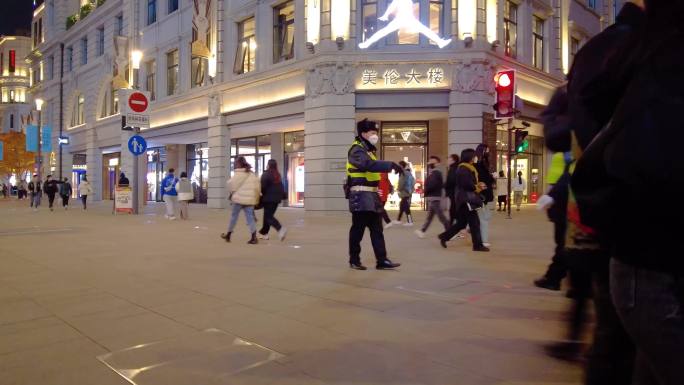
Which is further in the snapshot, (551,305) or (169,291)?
(169,291)

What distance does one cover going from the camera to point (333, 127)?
18562 millimetres

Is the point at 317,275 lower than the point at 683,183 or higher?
lower

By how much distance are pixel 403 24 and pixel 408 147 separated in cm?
472

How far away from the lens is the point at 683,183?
144 cm

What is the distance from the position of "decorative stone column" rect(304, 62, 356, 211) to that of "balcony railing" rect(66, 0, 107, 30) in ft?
73.9

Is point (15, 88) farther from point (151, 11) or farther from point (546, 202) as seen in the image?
point (546, 202)

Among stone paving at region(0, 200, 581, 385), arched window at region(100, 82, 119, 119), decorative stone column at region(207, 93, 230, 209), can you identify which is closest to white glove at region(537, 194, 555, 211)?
stone paving at region(0, 200, 581, 385)

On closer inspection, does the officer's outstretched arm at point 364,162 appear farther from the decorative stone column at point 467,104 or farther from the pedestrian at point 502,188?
the pedestrian at point 502,188

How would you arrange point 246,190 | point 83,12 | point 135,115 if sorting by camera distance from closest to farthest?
point 246,190
point 135,115
point 83,12

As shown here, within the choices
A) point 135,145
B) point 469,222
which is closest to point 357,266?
point 469,222

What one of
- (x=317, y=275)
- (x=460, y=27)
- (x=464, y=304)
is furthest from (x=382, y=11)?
(x=464, y=304)

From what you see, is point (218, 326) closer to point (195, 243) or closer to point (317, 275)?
point (317, 275)

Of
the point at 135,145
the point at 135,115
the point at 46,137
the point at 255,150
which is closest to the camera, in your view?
the point at 135,145

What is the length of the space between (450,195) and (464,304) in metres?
5.39
